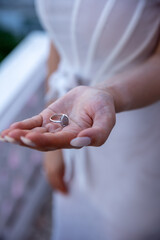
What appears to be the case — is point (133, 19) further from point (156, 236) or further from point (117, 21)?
point (156, 236)

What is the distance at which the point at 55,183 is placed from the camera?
0.79 meters

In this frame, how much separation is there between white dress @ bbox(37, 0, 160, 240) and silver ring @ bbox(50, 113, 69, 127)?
12 cm

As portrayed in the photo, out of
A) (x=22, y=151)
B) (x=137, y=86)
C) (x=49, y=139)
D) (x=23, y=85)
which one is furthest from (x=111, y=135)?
(x=22, y=151)

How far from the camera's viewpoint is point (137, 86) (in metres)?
0.45

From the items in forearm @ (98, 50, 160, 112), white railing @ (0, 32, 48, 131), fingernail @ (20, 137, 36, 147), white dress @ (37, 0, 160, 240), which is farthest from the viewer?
white railing @ (0, 32, 48, 131)

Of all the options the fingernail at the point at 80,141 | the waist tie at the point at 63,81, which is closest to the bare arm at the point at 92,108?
the fingernail at the point at 80,141

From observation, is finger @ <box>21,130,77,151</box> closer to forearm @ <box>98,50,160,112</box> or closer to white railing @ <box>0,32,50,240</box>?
forearm @ <box>98,50,160,112</box>

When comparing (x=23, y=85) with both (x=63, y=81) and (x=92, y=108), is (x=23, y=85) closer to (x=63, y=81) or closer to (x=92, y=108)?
(x=63, y=81)

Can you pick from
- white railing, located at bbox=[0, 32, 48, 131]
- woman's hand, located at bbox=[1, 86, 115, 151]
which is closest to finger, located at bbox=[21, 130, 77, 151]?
woman's hand, located at bbox=[1, 86, 115, 151]

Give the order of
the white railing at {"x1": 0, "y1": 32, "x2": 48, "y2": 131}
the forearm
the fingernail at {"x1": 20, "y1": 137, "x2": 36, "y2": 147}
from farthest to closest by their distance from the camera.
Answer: the white railing at {"x1": 0, "y1": 32, "x2": 48, "y2": 131}
the forearm
the fingernail at {"x1": 20, "y1": 137, "x2": 36, "y2": 147}

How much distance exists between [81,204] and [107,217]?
92 mm

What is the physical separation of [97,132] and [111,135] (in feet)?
0.57

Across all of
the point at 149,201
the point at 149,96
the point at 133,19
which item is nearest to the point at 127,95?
the point at 149,96

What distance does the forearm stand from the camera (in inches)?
16.7
